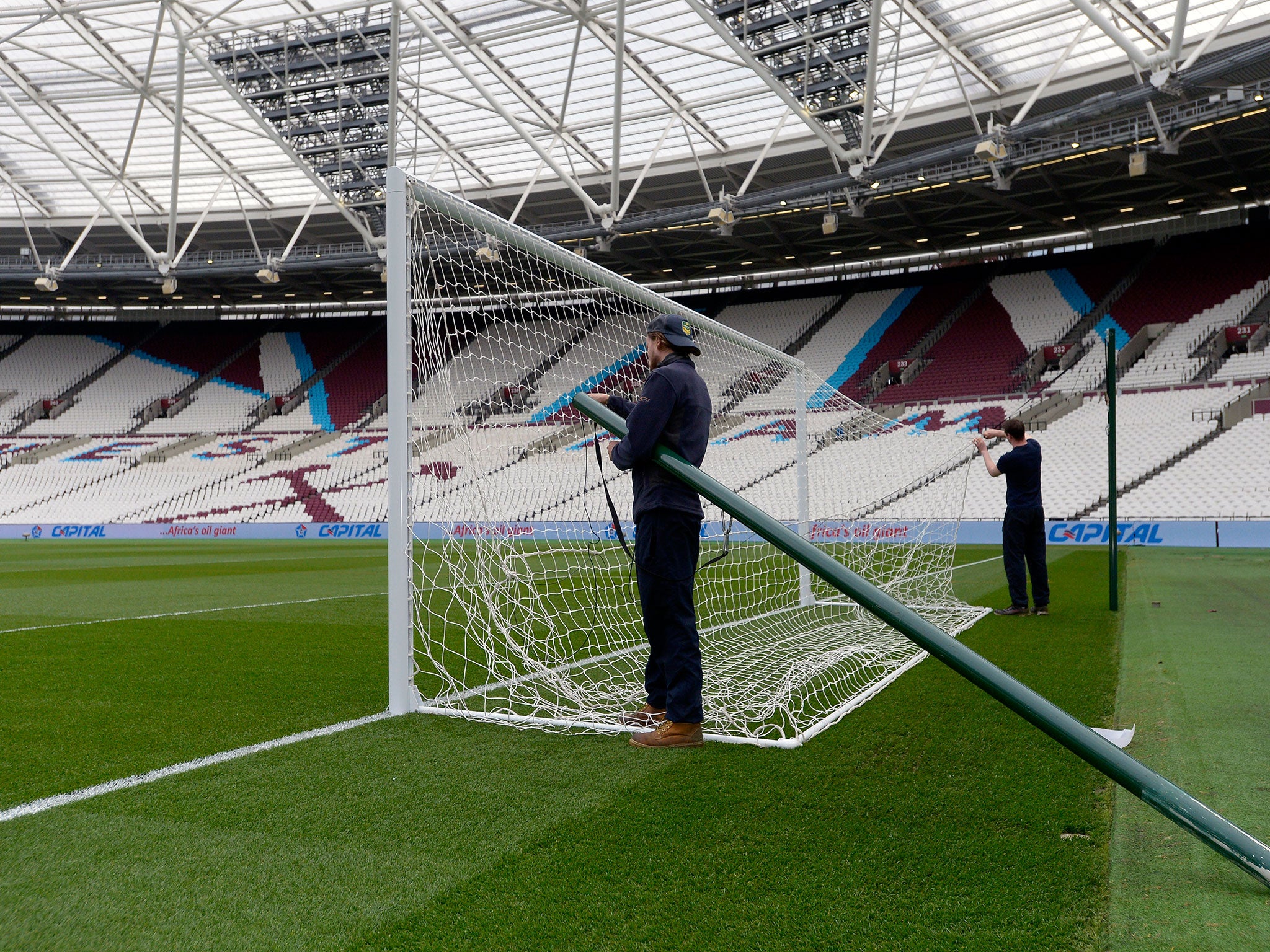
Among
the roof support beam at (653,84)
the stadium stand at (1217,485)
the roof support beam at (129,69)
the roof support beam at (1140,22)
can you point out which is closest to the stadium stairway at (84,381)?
the roof support beam at (129,69)

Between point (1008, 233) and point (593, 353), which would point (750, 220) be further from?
point (593, 353)

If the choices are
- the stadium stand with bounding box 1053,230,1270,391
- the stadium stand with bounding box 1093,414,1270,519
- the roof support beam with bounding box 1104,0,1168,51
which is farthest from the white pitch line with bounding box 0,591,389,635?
the stadium stand with bounding box 1053,230,1270,391

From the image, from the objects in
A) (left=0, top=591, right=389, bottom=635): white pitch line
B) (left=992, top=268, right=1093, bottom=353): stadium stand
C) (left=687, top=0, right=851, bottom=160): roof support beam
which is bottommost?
(left=0, top=591, right=389, bottom=635): white pitch line

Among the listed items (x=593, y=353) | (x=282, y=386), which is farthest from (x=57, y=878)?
(x=282, y=386)

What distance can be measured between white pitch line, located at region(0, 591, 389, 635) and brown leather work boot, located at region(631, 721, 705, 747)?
20.5 ft

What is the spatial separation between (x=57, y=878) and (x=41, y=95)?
30.8m

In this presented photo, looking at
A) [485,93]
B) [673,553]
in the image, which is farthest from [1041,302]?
[673,553]

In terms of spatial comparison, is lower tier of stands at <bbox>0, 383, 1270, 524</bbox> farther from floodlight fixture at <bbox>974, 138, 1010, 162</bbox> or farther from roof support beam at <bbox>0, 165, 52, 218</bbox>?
roof support beam at <bbox>0, 165, 52, 218</bbox>

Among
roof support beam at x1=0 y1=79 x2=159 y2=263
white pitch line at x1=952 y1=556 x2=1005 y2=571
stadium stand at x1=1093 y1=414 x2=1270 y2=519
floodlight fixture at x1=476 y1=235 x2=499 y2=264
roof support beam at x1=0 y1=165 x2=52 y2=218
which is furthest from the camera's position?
roof support beam at x1=0 y1=165 x2=52 y2=218

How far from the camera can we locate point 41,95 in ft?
85.5

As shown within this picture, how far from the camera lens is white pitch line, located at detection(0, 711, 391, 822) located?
9.73 feet

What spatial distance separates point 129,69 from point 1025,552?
87.8 ft

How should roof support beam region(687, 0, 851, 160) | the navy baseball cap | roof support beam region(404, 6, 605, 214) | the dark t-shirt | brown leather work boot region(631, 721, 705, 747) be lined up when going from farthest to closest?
roof support beam region(404, 6, 605, 214) < roof support beam region(687, 0, 851, 160) < the dark t-shirt < the navy baseball cap < brown leather work boot region(631, 721, 705, 747)

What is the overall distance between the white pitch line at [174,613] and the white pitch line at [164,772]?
4.98 metres
